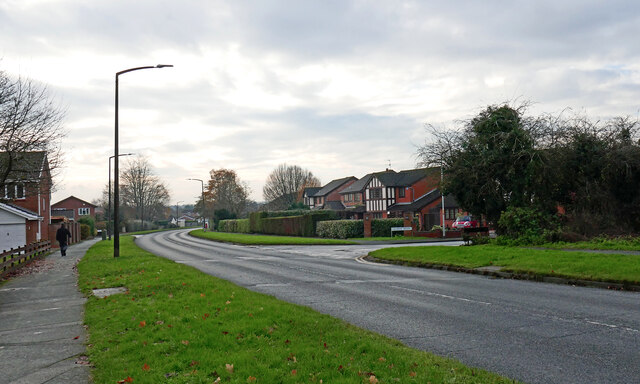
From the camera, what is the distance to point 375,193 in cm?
7562

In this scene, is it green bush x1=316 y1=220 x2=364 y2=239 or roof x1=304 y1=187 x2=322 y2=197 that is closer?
green bush x1=316 y1=220 x2=364 y2=239

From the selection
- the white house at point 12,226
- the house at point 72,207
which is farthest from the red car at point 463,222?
the house at point 72,207

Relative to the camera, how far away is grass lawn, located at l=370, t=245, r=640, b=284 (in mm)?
14334

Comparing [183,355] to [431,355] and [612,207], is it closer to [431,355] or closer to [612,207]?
[431,355]

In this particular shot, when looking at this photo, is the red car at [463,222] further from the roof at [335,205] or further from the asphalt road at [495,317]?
the roof at [335,205]

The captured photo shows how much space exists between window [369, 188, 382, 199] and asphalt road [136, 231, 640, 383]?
188ft

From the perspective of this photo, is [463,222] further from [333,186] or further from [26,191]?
[333,186]

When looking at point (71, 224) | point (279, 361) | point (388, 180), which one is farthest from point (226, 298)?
point (388, 180)

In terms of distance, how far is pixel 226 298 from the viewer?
11.1m

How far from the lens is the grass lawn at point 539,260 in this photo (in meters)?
14.3

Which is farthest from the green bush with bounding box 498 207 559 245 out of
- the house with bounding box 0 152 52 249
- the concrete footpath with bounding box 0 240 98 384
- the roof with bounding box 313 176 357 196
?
the roof with bounding box 313 176 357 196

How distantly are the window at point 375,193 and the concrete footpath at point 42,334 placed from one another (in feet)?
199

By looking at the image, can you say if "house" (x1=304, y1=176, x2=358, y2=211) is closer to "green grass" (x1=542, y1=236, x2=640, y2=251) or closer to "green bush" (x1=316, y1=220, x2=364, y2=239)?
"green bush" (x1=316, y1=220, x2=364, y2=239)

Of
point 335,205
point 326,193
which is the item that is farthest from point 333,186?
point 335,205
